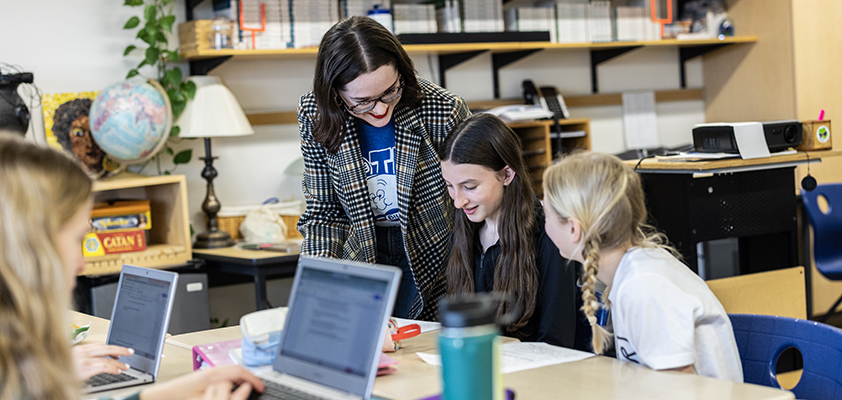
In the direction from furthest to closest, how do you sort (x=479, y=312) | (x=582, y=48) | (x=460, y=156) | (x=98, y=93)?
(x=582, y=48) < (x=98, y=93) < (x=460, y=156) < (x=479, y=312)

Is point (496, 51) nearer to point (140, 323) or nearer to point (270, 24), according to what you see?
point (270, 24)

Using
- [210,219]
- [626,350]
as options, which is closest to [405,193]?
[626,350]

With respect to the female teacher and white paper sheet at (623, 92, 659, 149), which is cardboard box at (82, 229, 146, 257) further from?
white paper sheet at (623, 92, 659, 149)

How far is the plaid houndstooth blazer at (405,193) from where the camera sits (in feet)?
6.77

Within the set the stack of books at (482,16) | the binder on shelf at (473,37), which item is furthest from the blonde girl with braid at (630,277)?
the stack of books at (482,16)

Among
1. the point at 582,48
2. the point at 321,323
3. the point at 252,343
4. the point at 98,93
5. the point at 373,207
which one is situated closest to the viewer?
the point at 321,323

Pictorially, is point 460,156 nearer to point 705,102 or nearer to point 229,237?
point 229,237

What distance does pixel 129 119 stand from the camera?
9.73ft

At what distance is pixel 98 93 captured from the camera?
319cm

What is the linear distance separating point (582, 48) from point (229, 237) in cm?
207

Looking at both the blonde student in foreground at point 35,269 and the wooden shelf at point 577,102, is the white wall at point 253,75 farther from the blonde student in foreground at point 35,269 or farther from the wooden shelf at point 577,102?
the blonde student in foreground at point 35,269

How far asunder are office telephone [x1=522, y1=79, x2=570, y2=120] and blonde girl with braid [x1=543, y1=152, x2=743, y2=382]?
237 centimetres

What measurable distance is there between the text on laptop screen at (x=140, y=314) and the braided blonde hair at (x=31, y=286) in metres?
0.45

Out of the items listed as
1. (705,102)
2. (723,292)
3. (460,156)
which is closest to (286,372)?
(460,156)
